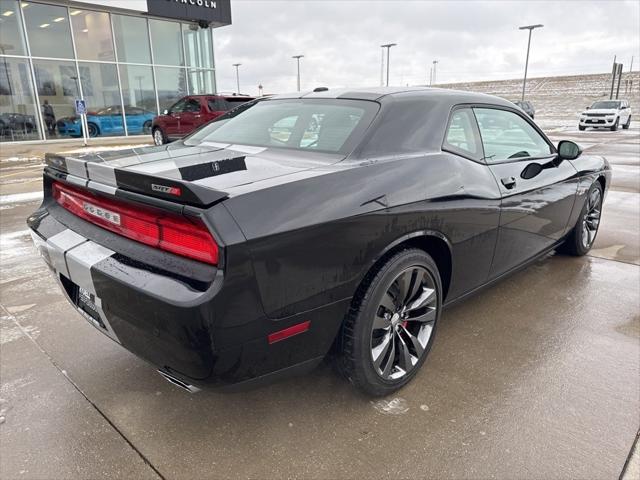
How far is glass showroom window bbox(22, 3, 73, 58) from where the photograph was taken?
16.3m

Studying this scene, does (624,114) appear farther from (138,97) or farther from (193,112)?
(138,97)

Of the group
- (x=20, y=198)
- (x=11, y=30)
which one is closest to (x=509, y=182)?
(x=20, y=198)

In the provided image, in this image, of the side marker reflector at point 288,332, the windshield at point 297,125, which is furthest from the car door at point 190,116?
the side marker reflector at point 288,332

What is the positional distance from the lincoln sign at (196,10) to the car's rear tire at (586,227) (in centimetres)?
1911

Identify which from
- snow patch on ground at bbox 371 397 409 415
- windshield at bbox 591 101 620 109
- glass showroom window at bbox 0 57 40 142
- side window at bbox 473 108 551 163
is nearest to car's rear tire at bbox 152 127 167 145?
glass showroom window at bbox 0 57 40 142

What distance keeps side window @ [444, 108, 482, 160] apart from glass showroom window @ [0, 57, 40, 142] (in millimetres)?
17846

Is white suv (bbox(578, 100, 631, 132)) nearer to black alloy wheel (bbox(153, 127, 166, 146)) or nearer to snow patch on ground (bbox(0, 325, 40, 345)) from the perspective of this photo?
black alloy wheel (bbox(153, 127, 166, 146))

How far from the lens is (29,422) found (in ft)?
7.07

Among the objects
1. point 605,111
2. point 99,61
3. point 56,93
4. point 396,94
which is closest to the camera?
point 396,94

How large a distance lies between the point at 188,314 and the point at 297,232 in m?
0.48

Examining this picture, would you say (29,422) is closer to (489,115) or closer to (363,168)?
(363,168)

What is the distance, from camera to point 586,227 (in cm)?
426

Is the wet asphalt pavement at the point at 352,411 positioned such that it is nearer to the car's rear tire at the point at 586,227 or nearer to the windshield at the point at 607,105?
the car's rear tire at the point at 586,227

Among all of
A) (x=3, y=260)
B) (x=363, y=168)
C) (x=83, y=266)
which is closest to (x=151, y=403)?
(x=83, y=266)
